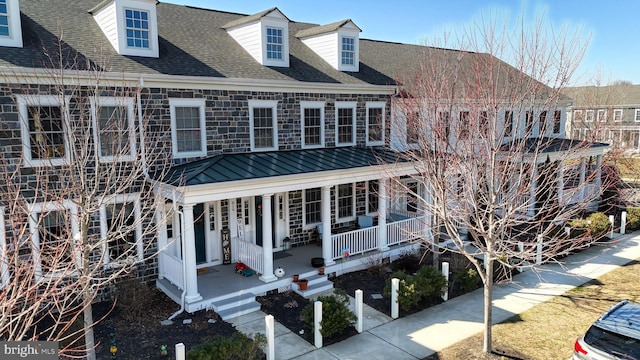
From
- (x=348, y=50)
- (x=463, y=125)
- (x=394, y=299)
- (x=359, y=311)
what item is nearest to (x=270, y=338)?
(x=359, y=311)

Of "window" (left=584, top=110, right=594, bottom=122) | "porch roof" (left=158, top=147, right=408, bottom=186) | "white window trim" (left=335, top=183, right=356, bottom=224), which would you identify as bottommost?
"white window trim" (left=335, top=183, right=356, bottom=224)

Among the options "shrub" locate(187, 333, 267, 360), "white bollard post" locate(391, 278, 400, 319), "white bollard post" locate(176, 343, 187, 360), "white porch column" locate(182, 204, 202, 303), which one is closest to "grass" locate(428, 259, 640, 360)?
"white bollard post" locate(391, 278, 400, 319)

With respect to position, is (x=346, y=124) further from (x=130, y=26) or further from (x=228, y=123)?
(x=130, y=26)

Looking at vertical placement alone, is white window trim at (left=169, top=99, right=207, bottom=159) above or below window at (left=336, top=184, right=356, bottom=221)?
above

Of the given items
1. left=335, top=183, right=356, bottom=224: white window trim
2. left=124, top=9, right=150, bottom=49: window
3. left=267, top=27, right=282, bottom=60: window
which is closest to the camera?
left=124, top=9, right=150, bottom=49: window

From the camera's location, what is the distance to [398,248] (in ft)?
51.5

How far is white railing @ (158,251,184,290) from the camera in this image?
11680mm

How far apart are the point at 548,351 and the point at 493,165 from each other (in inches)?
174

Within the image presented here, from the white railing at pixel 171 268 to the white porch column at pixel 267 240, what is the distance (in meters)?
2.29

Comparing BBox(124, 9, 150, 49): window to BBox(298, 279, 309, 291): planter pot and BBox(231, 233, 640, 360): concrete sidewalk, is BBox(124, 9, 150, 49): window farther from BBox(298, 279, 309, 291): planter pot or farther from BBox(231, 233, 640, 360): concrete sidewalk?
BBox(231, 233, 640, 360): concrete sidewalk

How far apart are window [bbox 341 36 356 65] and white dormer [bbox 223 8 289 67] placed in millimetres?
2736

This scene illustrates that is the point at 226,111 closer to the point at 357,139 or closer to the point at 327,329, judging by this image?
the point at 357,139

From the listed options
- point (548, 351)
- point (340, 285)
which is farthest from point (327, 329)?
point (548, 351)

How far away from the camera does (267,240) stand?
12.4 metres
